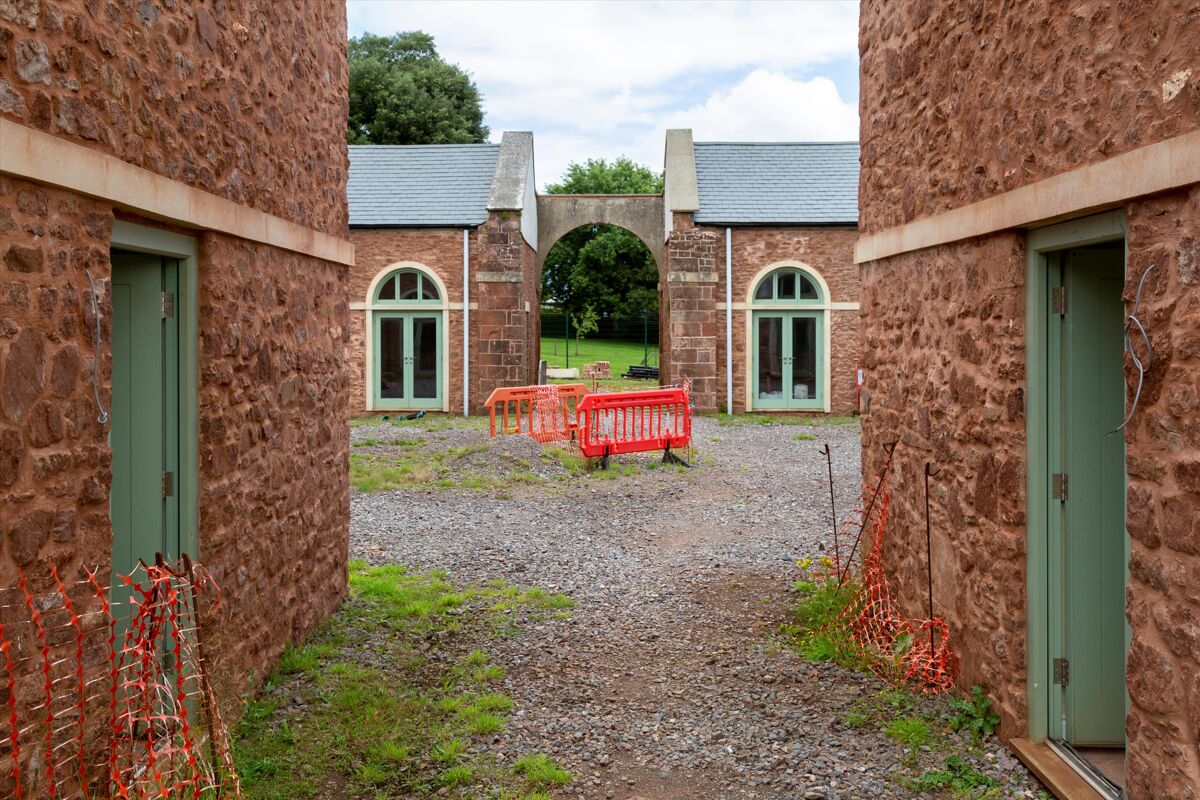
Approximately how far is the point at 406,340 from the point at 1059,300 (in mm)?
18087

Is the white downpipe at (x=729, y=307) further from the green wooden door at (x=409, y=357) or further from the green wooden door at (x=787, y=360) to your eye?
the green wooden door at (x=409, y=357)

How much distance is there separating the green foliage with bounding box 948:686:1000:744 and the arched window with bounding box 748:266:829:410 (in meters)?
16.7

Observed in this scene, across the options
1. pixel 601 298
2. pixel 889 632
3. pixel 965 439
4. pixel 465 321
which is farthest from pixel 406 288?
pixel 601 298

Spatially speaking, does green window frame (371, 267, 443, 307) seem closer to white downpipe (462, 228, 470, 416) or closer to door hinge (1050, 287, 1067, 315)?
white downpipe (462, 228, 470, 416)

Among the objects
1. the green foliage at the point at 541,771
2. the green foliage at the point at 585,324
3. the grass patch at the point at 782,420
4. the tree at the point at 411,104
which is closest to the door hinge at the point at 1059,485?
the green foliage at the point at 541,771

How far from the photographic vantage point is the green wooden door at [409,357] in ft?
69.3

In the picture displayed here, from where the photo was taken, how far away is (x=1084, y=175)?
352cm

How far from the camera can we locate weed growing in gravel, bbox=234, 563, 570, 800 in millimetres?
4172

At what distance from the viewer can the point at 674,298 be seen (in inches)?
817

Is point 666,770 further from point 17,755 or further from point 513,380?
point 513,380

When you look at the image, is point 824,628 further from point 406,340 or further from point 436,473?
point 406,340

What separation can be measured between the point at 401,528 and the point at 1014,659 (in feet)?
22.0

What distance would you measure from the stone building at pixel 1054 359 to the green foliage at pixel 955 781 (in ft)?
0.80

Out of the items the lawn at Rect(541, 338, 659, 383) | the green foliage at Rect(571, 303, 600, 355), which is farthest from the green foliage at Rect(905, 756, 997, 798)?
the green foliage at Rect(571, 303, 600, 355)
